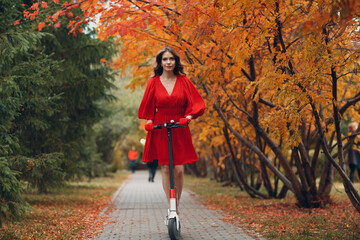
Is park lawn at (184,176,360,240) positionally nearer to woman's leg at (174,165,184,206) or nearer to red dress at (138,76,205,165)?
→ woman's leg at (174,165,184,206)

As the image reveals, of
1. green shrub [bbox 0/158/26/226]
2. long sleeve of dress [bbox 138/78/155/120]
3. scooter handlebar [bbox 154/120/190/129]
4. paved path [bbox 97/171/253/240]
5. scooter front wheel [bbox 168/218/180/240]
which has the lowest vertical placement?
paved path [bbox 97/171/253/240]

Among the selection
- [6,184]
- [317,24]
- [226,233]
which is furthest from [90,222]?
[317,24]

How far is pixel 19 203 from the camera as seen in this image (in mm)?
6430

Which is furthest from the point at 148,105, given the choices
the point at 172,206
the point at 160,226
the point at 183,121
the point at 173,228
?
the point at 160,226

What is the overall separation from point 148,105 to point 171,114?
0.32m

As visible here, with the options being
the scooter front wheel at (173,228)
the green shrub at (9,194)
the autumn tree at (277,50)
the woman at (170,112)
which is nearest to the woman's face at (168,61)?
the woman at (170,112)

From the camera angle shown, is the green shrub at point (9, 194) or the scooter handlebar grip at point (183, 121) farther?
the green shrub at point (9, 194)

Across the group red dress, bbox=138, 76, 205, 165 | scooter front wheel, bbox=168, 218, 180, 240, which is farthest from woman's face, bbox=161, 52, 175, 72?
scooter front wheel, bbox=168, 218, 180, 240

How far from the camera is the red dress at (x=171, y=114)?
547 cm

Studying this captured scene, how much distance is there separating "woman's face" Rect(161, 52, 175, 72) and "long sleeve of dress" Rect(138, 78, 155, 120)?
0.30 metres

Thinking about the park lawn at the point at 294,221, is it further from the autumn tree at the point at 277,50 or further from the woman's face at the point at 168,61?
the woman's face at the point at 168,61

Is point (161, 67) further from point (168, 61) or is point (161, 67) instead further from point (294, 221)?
point (294, 221)

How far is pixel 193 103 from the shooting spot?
5.56 metres

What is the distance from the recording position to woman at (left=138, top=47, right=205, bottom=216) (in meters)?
5.48
